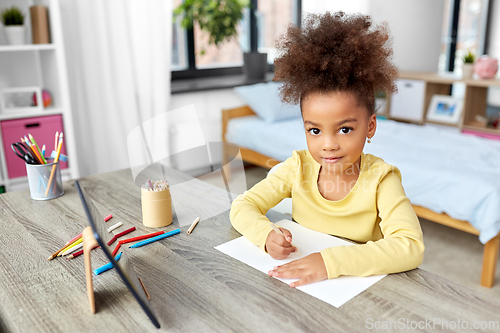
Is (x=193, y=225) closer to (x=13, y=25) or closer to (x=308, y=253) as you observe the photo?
(x=308, y=253)

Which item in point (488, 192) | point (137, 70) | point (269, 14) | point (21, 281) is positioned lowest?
point (488, 192)

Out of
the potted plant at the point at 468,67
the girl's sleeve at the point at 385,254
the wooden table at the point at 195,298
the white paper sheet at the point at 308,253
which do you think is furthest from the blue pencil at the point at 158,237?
the potted plant at the point at 468,67

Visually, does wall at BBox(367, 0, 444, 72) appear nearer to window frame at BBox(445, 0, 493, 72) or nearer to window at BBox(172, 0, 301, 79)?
window frame at BBox(445, 0, 493, 72)

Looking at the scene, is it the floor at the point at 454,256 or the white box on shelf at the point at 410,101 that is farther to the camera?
the white box on shelf at the point at 410,101

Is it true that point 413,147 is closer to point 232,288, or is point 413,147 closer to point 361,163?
point 361,163

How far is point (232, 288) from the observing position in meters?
0.73

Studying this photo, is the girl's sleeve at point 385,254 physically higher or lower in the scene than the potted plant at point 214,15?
lower

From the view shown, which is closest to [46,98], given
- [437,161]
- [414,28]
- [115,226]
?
[115,226]

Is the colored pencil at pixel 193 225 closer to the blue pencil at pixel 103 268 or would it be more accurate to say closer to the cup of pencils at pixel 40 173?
the blue pencil at pixel 103 268

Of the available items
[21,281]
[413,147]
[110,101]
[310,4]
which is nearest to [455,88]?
[310,4]

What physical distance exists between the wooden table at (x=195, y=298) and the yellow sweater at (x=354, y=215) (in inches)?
1.7

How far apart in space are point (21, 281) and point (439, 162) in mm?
1891

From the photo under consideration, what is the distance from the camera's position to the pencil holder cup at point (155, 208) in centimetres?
99

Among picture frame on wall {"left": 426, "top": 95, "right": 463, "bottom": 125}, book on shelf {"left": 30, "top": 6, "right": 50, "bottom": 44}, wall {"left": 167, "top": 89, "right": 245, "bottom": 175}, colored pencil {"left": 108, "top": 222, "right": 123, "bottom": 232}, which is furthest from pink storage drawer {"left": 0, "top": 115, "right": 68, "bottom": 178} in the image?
picture frame on wall {"left": 426, "top": 95, "right": 463, "bottom": 125}
